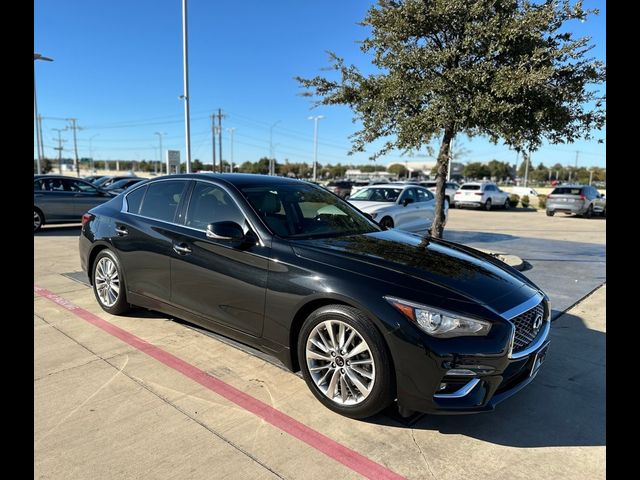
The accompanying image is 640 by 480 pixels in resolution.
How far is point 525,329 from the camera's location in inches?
120

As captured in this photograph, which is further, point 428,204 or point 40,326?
point 428,204

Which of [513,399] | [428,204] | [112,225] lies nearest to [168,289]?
[112,225]

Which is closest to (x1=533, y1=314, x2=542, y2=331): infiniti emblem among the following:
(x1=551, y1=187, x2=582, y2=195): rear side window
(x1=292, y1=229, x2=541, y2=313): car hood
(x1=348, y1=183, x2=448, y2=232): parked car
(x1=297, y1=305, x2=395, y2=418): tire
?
(x1=292, y1=229, x2=541, y2=313): car hood

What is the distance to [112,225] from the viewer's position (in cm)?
490

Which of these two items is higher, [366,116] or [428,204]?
[366,116]

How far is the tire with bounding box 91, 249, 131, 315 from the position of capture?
4.82m

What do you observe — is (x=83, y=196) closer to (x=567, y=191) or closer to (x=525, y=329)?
(x=525, y=329)

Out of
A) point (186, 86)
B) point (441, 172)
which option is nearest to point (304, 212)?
point (441, 172)

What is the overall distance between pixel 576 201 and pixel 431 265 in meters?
21.0

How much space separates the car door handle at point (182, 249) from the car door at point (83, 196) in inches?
426

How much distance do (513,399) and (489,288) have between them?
0.93 meters

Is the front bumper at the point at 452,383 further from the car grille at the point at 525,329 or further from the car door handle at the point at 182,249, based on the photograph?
the car door handle at the point at 182,249
